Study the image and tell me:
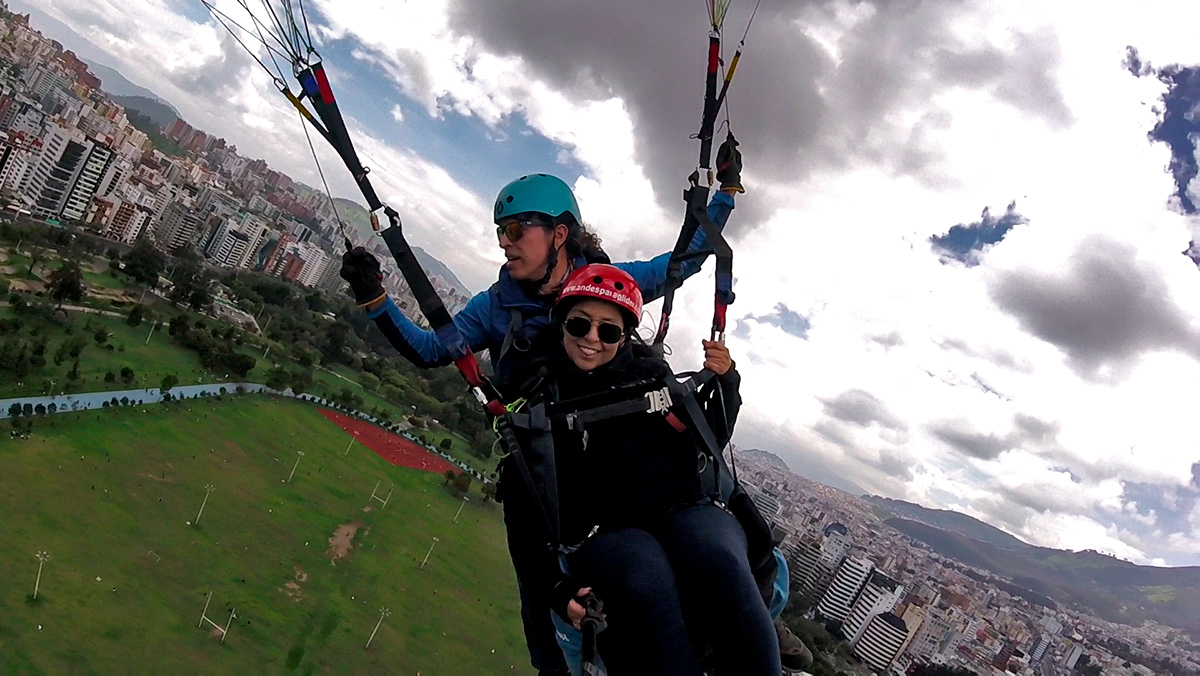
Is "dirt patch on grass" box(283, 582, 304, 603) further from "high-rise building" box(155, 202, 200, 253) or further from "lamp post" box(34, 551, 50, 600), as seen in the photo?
"high-rise building" box(155, 202, 200, 253)

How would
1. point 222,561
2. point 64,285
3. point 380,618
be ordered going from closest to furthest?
point 222,561
point 380,618
point 64,285

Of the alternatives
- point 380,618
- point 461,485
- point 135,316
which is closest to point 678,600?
point 380,618

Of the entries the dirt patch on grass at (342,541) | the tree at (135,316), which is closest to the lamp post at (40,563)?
the dirt patch on grass at (342,541)

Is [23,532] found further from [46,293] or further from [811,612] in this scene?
[811,612]

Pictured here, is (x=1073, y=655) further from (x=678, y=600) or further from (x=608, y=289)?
(x=608, y=289)

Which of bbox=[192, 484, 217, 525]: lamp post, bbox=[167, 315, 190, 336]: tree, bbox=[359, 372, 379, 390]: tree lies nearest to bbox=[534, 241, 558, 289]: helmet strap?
bbox=[192, 484, 217, 525]: lamp post

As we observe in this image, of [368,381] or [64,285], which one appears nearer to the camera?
[64,285]

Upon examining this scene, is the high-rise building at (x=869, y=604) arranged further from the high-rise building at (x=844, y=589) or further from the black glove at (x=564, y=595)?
the black glove at (x=564, y=595)
